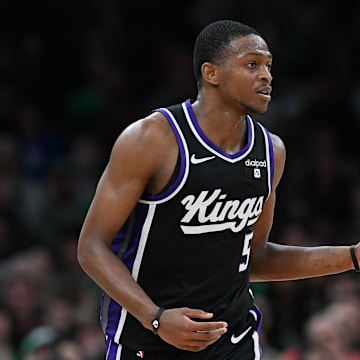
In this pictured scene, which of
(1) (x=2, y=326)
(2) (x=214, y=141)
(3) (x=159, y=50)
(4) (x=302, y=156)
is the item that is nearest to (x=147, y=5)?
(3) (x=159, y=50)

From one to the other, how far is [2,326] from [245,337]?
3.80m

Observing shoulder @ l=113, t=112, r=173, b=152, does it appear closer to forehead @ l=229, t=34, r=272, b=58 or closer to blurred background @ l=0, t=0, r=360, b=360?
forehead @ l=229, t=34, r=272, b=58

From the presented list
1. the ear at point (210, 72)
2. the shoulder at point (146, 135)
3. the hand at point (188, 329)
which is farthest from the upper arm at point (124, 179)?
the hand at point (188, 329)

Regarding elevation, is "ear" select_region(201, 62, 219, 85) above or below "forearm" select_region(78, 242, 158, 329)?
above

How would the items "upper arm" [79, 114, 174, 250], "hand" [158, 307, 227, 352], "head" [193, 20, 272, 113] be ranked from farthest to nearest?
"head" [193, 20, 272, 113] < "upper arm" [79, 114, 174, 250] < "hand" [158, 307, 227, 352]

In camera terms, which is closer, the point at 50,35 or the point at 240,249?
the point at 240,249

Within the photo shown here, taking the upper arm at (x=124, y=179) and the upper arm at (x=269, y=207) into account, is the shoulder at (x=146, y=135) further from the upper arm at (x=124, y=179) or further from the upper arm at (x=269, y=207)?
the upper arm at (x=269, y=207)

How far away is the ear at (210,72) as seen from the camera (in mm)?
4668

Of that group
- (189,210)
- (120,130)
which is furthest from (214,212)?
(120,130)

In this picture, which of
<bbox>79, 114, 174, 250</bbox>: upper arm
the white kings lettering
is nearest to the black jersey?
the white kings lettering

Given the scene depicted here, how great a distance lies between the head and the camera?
459 cm

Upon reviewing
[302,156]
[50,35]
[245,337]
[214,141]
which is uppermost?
[214,141]

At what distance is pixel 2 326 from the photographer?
8.32 m

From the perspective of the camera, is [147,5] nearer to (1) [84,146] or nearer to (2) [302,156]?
(1) [84,146]
